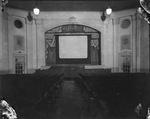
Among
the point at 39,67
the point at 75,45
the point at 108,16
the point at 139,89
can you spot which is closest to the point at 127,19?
the point at 108,16

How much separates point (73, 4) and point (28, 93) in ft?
21.8

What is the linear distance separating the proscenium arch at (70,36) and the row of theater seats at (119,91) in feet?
19.0

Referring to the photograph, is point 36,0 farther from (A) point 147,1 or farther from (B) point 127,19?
(A) point 147,1

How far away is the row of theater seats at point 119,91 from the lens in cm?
Answer: 280

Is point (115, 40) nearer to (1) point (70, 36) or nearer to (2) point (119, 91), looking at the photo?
(1) point (70, 36)

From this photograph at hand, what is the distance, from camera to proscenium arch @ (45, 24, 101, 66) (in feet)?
31.1

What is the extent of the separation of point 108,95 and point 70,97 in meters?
0.90

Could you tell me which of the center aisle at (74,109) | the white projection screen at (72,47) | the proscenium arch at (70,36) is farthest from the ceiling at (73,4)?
the center aisle at (74,109)

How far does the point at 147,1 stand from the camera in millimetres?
1779

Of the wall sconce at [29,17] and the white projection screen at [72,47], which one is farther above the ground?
the wall sconce at [29,17]

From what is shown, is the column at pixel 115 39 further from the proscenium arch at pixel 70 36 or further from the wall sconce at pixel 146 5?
the wall sconce at pixel 146 5

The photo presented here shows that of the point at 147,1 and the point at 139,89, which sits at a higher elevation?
the point at 147,1

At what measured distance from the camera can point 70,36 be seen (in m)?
9.53

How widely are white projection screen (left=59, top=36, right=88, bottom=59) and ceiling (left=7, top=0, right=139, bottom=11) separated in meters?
1.82
